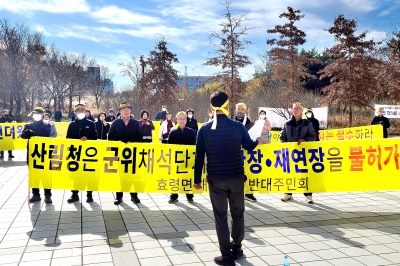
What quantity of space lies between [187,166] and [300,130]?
2.36 meters

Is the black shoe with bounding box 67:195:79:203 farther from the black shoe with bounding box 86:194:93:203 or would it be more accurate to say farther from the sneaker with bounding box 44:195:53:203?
the sneaker with bounding box 44:195:53:203

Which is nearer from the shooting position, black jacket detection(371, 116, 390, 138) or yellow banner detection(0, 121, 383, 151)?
black jacket detection(371, 116, 390, 138)

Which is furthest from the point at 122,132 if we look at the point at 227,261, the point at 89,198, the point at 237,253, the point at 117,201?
the point at 227,261

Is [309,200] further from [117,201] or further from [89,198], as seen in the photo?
[89,198]

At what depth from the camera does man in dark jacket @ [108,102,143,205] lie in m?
6.91

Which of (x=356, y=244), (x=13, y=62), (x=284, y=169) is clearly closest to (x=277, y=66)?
(x=284, y=169)

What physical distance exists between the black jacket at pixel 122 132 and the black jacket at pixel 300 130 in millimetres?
3151

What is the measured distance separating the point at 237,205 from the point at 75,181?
3696mm

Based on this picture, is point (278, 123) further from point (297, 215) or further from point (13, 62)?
point (13, 62)

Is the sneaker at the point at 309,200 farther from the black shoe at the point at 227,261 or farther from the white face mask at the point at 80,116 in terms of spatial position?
the white face mask at the point at 80,116

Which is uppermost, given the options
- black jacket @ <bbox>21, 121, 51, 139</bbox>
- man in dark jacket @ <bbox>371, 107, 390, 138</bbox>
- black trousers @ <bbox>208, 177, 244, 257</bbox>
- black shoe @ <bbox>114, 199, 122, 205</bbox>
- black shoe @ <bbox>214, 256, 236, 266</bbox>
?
man in dark jacket @ <bbox>371, 107, 390, 138</bbox>

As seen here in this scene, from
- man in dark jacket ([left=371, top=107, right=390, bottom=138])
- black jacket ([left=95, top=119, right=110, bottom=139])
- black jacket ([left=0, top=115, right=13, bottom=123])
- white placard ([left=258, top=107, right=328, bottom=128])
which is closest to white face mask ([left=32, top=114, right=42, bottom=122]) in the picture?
black jacket ([left=95, top=119, right=110, bottom=139])

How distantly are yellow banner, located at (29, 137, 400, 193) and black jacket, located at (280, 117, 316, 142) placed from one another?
299 mm

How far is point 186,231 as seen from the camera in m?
5.26
